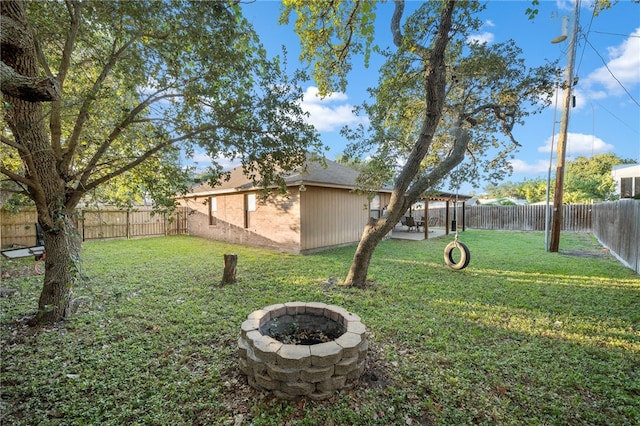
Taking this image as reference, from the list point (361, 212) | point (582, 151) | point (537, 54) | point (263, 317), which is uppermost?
point (582, 151)

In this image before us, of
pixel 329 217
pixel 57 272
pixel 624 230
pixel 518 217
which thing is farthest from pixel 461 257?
pixel 518 217

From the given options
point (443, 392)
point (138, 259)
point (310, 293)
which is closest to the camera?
point (443, 392)

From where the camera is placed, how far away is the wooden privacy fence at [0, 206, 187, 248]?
9.55 meters

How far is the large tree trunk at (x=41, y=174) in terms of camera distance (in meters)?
2.76

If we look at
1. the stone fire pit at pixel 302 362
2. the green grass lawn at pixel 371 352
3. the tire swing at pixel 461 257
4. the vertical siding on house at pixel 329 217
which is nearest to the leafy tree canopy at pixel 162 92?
the green grass lawn at pixel 371 352

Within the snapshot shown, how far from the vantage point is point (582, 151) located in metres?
31.6

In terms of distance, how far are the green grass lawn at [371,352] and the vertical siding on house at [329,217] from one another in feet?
11.2

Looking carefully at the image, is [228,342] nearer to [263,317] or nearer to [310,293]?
[263,317]

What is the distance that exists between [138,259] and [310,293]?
250 inches

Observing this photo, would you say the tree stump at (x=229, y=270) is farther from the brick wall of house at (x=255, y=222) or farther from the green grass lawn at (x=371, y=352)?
the brick wall of house at (x=255, y=222)

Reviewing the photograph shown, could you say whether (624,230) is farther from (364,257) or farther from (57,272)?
(57,272)

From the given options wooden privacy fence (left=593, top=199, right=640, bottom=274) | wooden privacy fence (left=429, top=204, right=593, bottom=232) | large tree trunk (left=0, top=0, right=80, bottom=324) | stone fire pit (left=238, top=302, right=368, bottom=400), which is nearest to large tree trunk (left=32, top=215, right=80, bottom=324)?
large tree trunk (left=0, top=0, right=80, bottom=324)

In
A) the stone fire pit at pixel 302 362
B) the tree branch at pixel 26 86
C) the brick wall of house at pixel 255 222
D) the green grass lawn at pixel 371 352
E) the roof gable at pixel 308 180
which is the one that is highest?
the roof gable at pixel 308 180

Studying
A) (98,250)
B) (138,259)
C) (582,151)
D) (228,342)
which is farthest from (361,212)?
(582,151)
